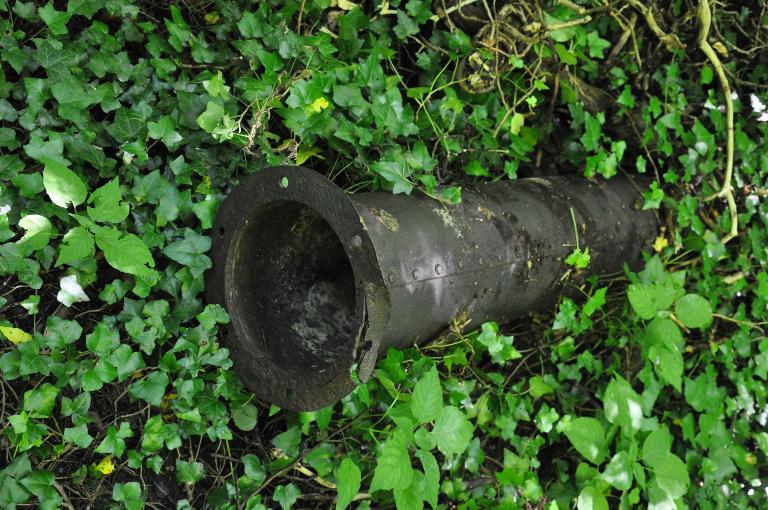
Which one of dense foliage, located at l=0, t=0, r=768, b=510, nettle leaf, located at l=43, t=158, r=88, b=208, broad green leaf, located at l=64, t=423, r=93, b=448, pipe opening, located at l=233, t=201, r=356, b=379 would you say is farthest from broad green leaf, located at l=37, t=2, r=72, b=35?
broad green leaf, located at l=64, t=423, r=93, b=448

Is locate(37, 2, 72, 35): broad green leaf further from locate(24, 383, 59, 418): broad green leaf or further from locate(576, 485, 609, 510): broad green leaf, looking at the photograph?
locate(576, 485, 609, 510): broad green leaf

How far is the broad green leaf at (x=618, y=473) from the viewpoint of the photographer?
102 inches

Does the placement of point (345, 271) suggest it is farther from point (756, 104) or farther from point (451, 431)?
point (756, 104)

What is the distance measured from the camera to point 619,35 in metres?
3.20

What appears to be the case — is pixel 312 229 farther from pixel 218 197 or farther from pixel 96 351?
pixel 96 351

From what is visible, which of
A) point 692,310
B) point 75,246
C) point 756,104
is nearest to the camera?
point 75,246

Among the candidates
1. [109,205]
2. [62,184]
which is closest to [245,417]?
[109,205]

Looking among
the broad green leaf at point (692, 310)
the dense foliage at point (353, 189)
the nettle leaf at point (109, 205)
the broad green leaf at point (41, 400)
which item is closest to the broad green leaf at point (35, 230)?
the dense foliage at point (353, 189)

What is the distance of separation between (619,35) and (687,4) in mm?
322

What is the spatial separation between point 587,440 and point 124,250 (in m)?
1.77

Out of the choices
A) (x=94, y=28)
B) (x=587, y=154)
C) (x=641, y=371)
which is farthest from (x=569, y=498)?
(x=94, y=28)

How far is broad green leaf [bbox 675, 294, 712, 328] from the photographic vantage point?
2.82m

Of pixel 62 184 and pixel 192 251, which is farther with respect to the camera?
pixel 192 251

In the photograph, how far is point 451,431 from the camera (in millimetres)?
2146
